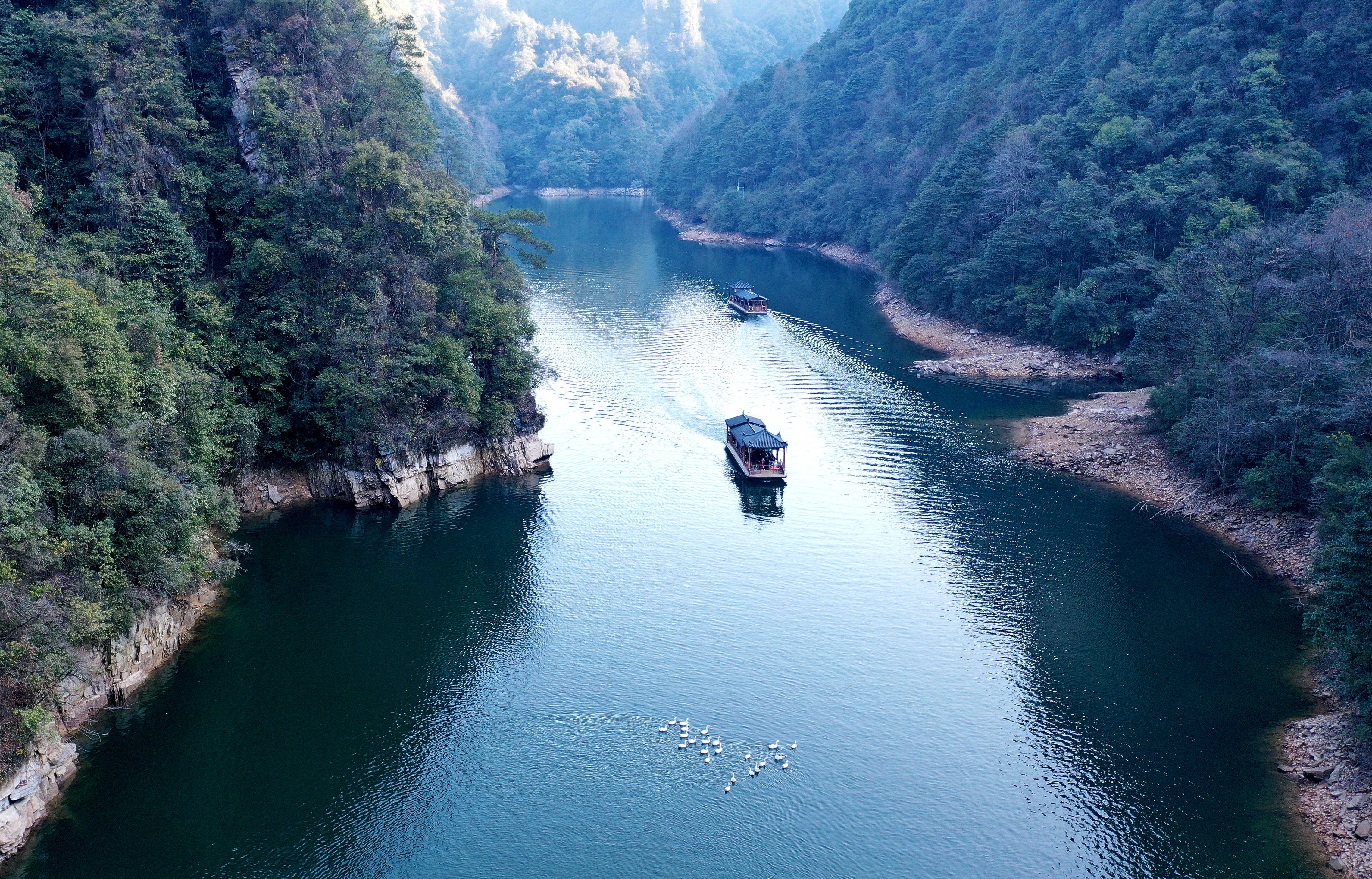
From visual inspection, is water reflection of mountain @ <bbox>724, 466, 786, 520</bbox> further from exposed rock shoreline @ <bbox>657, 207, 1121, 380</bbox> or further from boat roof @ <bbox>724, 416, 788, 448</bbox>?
exposed rock shoreline @ <bbox>657, 207, 1121, 380</bbox>

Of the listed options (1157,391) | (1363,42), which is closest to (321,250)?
(1157,391)

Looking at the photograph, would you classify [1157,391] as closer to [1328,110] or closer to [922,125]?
[1328,110]

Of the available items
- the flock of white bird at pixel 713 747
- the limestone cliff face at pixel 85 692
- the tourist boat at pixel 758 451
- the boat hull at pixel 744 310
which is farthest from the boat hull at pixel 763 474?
the boat hull at pixel 744 310

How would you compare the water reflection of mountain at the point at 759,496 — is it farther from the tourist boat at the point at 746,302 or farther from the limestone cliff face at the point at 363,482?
the tourist boat at the point at 746,302

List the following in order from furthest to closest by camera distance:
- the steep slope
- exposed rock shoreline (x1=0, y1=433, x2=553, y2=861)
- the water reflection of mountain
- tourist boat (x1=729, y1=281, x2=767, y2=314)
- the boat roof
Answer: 1. tourist boat (x1=729, y1=281, x2=767, y2=314)
2. the steep slope
3. the boat roof
4. the water reflection of mountain
5. exposed rock shoreline (x1=0, y1=433, x2=553, y2=861)

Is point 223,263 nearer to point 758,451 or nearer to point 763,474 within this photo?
point 758,451

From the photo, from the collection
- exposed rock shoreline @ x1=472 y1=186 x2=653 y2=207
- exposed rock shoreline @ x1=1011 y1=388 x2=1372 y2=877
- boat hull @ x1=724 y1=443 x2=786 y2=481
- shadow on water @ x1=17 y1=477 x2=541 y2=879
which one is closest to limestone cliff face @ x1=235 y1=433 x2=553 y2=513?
shadow on water @ x1=17 y1=477 x2=541 y2=879
